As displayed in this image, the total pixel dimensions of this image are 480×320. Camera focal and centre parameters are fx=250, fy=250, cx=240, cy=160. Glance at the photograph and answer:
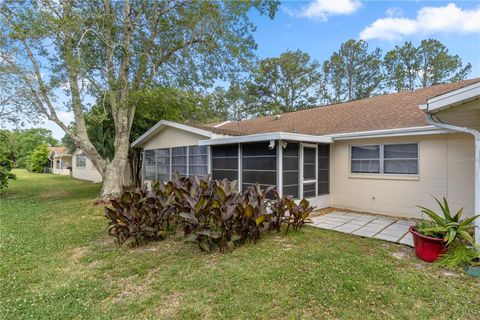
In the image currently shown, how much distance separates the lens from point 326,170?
341 inches

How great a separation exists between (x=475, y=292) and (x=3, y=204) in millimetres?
14524

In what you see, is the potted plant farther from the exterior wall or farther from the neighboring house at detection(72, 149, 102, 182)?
the neighboring house at detection(72, 149, 102, 182)

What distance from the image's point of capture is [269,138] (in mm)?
6949

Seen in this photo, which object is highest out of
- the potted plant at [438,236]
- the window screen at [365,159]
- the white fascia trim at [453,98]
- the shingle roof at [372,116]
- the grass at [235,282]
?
the shingle roof at [372,116]

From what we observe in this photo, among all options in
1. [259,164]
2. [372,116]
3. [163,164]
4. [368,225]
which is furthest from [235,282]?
[163,164]

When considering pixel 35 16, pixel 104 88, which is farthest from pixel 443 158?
pixel 35 16

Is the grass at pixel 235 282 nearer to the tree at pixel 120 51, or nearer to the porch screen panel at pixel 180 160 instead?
the porch screen panel at pixel 180 160

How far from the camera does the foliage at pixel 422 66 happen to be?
1978 cm

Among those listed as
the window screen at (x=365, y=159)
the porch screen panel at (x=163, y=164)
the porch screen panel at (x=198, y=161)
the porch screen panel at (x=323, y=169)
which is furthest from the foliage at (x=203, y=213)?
the porch screen panel at (x=163, y=164)

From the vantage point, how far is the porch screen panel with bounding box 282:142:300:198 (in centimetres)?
729

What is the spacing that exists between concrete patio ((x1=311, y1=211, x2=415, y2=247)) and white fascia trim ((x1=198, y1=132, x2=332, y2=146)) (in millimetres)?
2343

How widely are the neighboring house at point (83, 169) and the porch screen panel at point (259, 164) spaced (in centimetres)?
1761

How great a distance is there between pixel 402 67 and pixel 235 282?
25562mm

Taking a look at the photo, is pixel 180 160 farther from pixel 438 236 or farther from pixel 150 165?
pixel 438 236
